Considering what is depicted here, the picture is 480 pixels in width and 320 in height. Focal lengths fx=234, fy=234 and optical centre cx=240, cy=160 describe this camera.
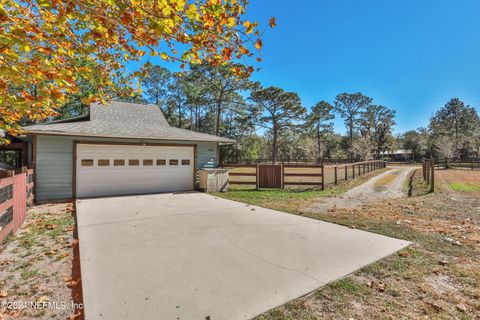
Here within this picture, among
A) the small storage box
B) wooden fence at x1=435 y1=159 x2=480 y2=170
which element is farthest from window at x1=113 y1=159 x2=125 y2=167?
wooden fence at x1=435 y1=159 x2=480 y2=170

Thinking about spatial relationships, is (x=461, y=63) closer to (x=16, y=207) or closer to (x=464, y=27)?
(x=464, y=27)

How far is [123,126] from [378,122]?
48.8 metres

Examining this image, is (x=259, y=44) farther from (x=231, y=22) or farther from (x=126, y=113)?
(x=126, y=113)

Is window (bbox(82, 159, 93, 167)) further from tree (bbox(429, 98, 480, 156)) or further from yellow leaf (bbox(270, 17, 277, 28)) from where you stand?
tree (bbox(429, 98, 480, 156))

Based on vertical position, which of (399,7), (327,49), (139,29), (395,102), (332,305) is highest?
(395,102)

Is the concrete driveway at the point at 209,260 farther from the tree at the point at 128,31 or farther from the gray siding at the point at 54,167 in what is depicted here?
the gray siding at the point at 54,167

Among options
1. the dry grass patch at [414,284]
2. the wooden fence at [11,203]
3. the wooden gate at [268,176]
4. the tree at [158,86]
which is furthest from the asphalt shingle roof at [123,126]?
the tree at [158,86]

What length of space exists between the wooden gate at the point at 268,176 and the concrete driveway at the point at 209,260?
4935 millimetres

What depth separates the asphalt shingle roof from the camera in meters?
8.17

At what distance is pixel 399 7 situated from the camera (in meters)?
8.91

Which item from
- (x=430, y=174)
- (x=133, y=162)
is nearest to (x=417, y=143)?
(x=430, y=174)

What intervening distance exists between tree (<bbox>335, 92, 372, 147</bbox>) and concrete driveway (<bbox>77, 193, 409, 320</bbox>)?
44.0m

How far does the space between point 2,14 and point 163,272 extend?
2963mm

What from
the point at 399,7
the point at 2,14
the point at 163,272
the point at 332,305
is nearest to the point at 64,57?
the point at 2,14
